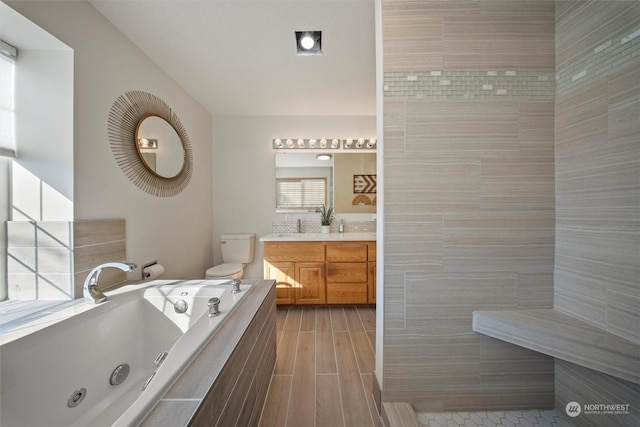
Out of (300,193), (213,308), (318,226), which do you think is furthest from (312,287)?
(213,308)

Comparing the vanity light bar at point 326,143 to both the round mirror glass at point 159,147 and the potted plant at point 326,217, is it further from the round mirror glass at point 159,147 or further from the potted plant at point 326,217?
the round mirror glass at point 159,147

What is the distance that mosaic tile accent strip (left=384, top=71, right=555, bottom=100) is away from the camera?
3.90 ft

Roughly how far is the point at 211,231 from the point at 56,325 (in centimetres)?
203

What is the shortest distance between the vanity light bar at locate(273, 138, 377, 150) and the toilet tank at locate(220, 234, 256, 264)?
4.17 feet

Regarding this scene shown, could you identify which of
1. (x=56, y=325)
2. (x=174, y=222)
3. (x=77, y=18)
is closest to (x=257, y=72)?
(x=77, y=18)

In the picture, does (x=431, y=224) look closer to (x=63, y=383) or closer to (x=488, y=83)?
(x=488, y=83)

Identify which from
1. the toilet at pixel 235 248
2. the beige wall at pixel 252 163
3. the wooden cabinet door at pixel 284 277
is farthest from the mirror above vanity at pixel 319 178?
the wooden cabinet door at pixel 284 277

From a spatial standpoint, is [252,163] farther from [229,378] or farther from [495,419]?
[495,419]

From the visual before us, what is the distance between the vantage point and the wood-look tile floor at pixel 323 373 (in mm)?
1246

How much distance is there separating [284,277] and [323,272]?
0.44 meters

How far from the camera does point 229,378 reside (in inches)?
32.4

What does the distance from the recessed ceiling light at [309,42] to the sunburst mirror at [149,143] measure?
1.29 m

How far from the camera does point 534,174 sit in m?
1.20

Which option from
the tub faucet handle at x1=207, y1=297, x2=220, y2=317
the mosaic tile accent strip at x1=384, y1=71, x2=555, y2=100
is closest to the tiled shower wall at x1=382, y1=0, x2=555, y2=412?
the mosaic tile accent strip at x1=384, y1=71, x2=555, y2=100
